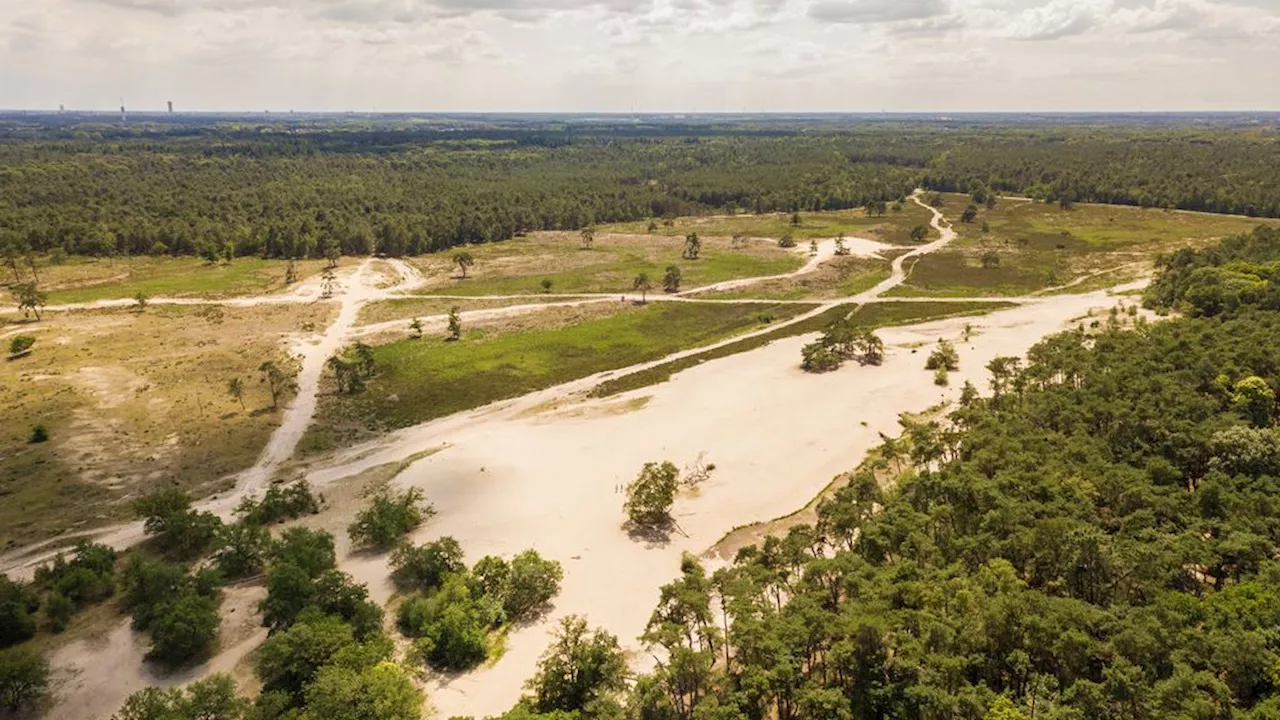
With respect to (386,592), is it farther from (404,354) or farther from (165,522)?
(404,354)

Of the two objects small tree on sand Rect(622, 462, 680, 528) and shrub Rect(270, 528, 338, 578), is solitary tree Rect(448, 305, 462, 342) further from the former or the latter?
small tree on sand Rect(622, 462, 680, 528)

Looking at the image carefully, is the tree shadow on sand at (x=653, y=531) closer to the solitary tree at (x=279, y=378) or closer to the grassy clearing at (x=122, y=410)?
the grassy clearing at (x=122, y=410)

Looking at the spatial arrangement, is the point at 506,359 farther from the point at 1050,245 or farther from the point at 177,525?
the point at 1050,245

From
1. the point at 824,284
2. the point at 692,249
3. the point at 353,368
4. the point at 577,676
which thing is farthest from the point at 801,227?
the point at 577,676

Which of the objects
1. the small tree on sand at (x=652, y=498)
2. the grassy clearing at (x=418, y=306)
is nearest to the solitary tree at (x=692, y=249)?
the grassy clearing at (x=418, y=306)

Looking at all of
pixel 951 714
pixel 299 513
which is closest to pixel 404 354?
pixel 299 513
